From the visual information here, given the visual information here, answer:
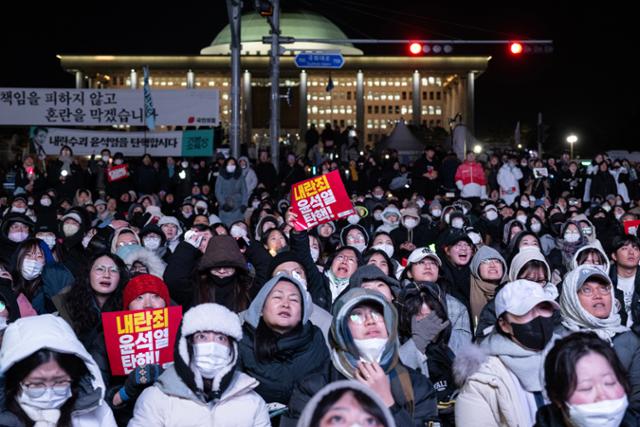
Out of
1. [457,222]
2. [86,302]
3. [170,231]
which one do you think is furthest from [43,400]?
[457,222]

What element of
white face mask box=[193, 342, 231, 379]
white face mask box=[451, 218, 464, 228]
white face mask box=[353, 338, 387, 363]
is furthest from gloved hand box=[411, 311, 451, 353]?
white face mask box=[451, 218, 464, 228]

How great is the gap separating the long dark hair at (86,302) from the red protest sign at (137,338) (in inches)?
34.2

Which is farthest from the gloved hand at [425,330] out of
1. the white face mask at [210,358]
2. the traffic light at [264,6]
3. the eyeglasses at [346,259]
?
the traffic light at [264,6]

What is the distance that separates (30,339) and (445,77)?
6424cm

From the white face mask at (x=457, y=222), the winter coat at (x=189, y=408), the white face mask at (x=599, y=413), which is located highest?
the white face mask at (x=457, y=222)

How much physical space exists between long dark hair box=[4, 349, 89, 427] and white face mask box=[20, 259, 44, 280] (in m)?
3.27

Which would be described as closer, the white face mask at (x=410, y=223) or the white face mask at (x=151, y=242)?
the white face mask at (x=151, y=242)

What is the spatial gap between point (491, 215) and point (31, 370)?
1004cm

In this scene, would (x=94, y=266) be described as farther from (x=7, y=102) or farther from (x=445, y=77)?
(x=445, y=77)

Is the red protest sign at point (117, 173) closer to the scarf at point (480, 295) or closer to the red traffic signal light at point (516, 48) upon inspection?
the red traffic signal light at point (516, 48)

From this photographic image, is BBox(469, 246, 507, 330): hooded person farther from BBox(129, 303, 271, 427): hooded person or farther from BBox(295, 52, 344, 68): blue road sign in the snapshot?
BBox(295, 52, 344, 68): blue road sign

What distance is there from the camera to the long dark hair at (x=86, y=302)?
5648 mm

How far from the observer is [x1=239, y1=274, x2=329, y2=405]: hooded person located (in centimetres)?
445

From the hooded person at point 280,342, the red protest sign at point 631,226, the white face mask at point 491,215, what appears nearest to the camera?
the hooded person at point 280,342
